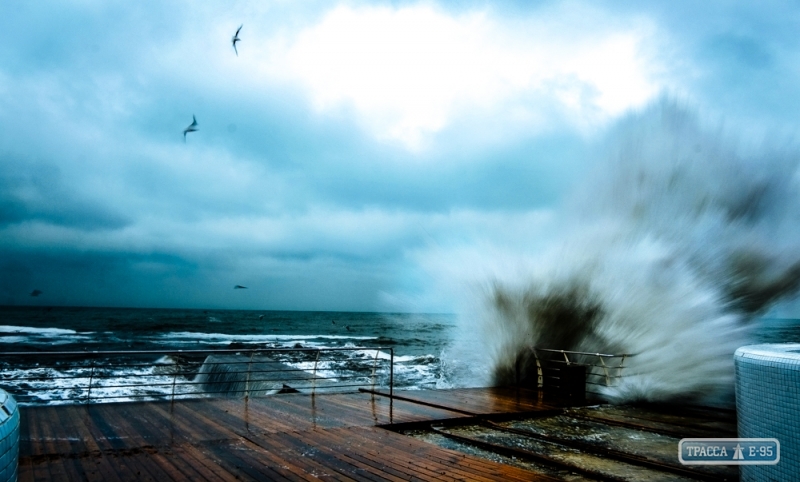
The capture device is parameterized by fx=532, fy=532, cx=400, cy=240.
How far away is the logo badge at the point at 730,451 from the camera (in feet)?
11.3

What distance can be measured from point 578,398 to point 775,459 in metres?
6.75

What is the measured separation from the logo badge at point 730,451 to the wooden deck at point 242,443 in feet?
5.50

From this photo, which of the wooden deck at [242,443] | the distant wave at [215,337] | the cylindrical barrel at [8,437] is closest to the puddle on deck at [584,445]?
the wooden deck at [242,443]

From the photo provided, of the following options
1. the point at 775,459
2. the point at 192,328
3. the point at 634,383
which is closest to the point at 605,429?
the point at 634,383

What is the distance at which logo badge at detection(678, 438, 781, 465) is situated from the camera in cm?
345

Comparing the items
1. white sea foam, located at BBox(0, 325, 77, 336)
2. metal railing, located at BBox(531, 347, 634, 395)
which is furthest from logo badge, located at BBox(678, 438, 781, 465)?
white sea foam, located at BBox(0, 325, 77, 336)

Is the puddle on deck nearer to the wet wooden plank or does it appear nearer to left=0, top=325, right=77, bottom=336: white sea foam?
the wet wooden plank

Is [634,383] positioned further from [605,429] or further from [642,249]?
[642,249]

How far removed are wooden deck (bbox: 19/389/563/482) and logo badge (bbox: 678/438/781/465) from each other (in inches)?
66.0

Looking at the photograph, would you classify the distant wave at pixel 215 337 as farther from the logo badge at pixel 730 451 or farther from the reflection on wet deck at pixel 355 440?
the logo badge at pixel 730 451

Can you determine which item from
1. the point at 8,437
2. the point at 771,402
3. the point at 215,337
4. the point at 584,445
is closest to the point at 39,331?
the point at 215,337

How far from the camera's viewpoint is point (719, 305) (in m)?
13.1

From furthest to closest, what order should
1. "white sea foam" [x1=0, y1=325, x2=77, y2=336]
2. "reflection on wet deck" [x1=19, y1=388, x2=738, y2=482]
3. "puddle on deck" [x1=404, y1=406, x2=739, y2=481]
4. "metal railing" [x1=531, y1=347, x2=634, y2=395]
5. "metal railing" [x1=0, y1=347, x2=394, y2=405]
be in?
1. "white sea foam" [x1=0, y1=325, x2=77, y2=336]
2. "metal railing" [x1=531, y1=347, x2=634, y2=395]
3. "metal railing" [x1=0, y1=347, x2=394, y2=405]
4. "puddle on deck" [x1=404, y1=406, x2=739, y2=481]
5. "reflection on wet deck" [x1=19, y1=388, x2=738, y2=482]

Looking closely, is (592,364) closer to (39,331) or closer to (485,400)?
(485,400)
